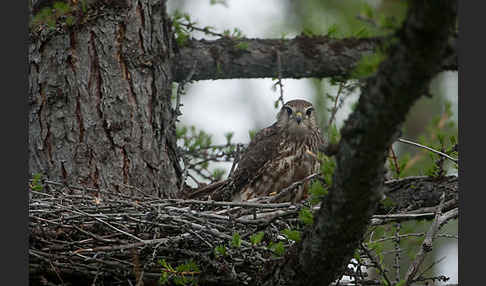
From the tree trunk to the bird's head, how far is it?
1.15 m

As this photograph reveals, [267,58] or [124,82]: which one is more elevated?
[267,58]

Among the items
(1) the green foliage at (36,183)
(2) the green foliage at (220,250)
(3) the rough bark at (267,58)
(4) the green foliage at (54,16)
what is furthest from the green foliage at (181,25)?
(2) the green foliage at (220,250)

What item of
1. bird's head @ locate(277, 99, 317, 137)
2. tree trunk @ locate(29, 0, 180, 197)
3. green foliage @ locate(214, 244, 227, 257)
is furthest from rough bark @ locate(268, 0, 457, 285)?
bird's head @ locate(277, 99, 317, 137)

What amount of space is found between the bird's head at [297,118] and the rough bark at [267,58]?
373 mm

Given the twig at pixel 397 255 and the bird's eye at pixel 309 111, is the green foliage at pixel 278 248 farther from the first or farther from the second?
the bird's eye at pixel 309 111

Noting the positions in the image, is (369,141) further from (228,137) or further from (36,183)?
(228,137)

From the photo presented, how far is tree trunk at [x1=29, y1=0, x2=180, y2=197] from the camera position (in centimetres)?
461

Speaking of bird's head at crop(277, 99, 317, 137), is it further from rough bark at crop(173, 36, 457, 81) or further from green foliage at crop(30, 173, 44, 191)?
green foliage at crop(30, 173, 44, 191)

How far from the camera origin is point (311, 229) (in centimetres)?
287

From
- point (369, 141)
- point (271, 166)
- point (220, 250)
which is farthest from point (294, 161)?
point (369, 141)

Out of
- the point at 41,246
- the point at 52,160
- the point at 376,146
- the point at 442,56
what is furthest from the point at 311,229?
the point at 52,160

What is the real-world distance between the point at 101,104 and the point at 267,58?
56.1 inches

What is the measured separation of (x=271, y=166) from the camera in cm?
510

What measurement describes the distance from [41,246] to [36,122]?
4.35ft
